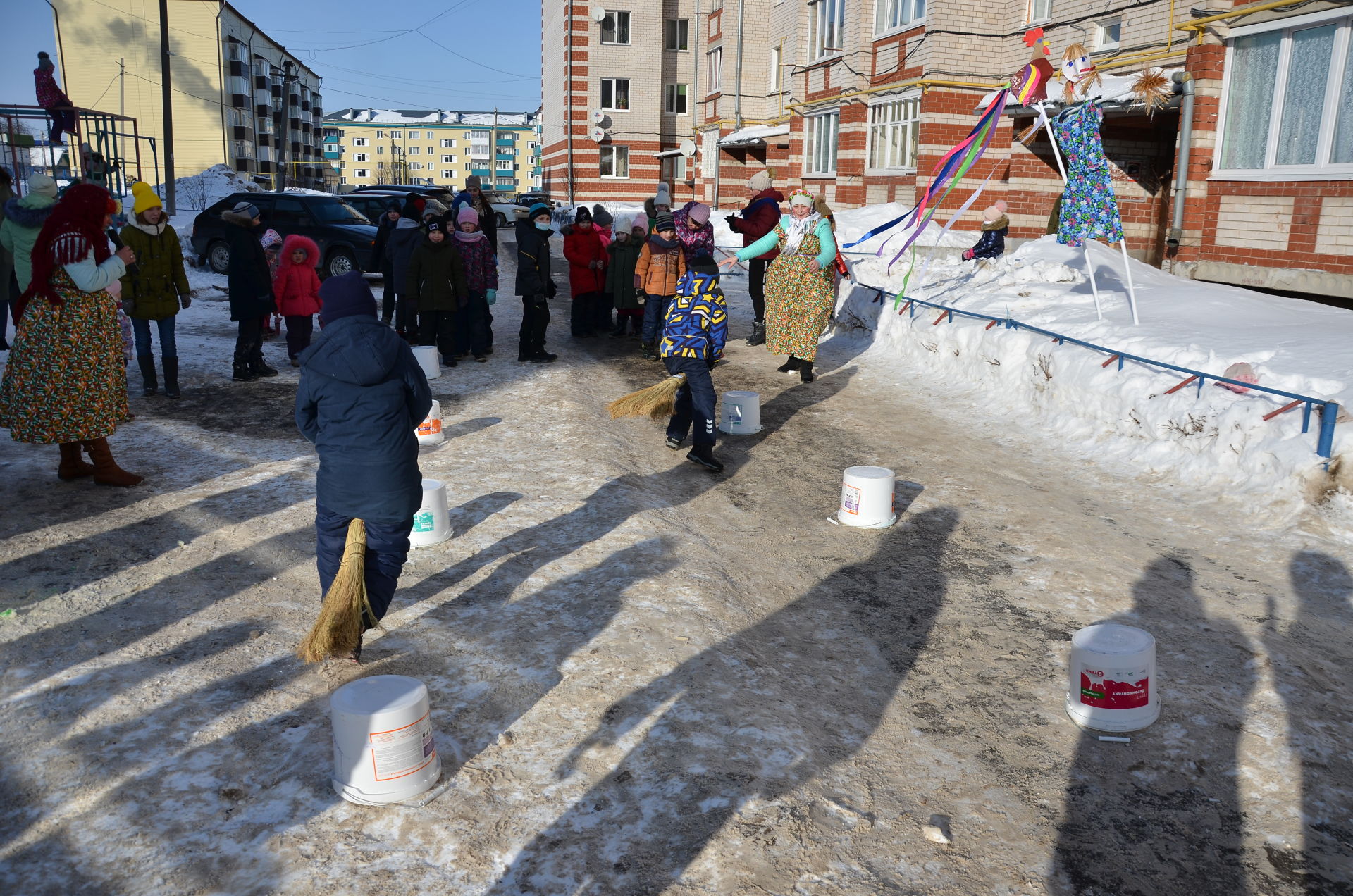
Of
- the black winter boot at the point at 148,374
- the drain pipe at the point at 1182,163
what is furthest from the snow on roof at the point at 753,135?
the black winter boot at the point at 148,374

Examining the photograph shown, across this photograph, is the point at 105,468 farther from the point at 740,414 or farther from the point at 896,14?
the point at 896,14

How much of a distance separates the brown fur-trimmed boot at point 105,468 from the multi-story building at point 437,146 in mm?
122069

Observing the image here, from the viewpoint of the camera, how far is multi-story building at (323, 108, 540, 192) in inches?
4978

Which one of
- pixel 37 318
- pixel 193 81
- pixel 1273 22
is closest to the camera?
pixel 37 318

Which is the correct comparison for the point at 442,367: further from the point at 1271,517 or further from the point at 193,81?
the point at 193,81

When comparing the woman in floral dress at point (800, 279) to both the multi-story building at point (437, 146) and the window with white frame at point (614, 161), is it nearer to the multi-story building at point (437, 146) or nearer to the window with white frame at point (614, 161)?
the window with white frame at point (614, 161)

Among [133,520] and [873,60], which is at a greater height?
[873,60]

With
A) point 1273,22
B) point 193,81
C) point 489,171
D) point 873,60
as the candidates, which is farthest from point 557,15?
point 489,171

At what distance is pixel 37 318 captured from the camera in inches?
226

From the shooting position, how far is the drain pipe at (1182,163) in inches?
520

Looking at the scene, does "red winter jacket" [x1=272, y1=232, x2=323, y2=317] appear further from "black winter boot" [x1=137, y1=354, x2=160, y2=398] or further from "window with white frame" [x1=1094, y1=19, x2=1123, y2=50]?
"window with white frame" [x1=1094, y1=19, x2=1123, y2=50]

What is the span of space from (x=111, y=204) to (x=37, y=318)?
0.85 meters

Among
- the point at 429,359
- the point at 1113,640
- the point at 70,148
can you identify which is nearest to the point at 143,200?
the point at 429,359

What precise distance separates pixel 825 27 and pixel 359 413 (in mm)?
24516
